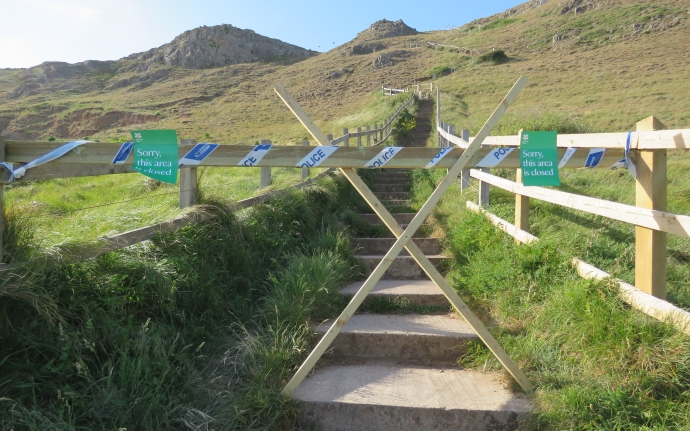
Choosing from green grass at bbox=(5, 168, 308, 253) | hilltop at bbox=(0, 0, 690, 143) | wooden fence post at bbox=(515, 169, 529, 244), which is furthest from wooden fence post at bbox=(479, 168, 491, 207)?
hilltop at bbox=(0, 0, 690, 143)

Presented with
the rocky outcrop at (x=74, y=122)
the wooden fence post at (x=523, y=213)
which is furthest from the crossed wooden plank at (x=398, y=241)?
the rocky outcrop at (x=74, y=122)

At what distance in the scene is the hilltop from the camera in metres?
23.8

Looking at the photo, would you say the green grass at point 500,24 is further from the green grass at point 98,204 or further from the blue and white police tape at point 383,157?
the blue and white police tape at point 383,157

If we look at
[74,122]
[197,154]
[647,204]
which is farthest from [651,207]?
[74,122]

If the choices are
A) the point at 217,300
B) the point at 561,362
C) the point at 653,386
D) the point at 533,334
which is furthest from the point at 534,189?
the point at 217,300

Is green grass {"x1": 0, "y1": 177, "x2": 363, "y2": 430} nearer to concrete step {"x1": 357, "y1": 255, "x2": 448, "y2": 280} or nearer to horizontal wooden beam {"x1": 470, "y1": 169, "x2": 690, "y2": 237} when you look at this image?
concrete step {"x1": 357, "y1": 255, "x2": 448, "y2": 280}

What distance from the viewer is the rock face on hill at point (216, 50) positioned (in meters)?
97.2

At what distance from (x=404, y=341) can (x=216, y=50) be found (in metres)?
107

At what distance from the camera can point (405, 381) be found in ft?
11.8

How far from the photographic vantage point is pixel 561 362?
10.5ft

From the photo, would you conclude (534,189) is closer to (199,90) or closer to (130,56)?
(199,90)

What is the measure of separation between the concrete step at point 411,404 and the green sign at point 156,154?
1.73m

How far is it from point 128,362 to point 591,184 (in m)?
6.21

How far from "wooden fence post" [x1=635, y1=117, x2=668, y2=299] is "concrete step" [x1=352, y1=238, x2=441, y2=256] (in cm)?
336
